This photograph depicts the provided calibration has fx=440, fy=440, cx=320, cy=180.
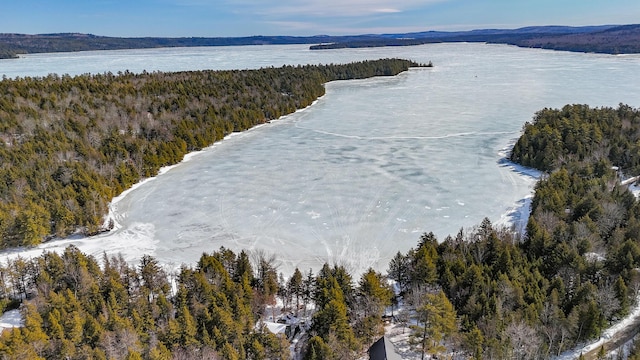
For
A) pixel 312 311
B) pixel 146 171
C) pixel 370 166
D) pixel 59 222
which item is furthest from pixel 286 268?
pixel 146 171

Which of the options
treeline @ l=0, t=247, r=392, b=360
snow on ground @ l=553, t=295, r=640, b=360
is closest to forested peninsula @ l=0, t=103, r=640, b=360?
treeline @ l=0, t=247, r=392, b=360

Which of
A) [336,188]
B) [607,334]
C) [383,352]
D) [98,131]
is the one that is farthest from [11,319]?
[98,131]

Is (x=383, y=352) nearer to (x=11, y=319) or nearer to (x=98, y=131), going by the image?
(x=11, y=319)

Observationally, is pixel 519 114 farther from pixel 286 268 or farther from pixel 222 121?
pixel 286 268

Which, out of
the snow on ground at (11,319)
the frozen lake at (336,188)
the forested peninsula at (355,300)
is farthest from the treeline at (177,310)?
the frozen lake at (336,188)

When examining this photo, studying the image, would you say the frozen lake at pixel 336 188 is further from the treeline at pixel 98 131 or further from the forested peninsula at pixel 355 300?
the forested peninsula at pixel 355 300

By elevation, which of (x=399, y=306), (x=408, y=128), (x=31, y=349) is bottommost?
(x=399, y=306)
